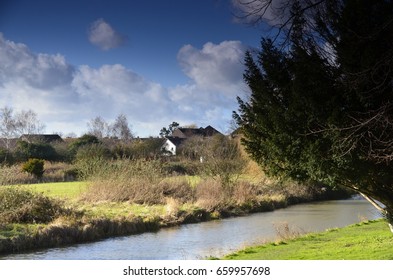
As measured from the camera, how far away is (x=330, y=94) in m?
5.59

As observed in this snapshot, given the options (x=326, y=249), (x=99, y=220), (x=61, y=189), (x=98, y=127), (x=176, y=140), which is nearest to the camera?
(x=326, y=249)

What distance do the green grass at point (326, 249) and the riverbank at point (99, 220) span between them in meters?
3.49

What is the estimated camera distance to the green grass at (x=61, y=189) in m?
11.8

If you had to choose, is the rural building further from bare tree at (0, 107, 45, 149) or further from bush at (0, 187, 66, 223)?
bush at (0, 187, 66, 223)

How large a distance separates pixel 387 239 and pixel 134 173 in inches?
315

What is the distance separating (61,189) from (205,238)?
458cm

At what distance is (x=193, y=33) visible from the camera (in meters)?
7.08

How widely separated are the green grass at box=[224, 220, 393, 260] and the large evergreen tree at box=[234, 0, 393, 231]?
33.3 inches

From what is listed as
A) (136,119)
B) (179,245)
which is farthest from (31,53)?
(179,245)

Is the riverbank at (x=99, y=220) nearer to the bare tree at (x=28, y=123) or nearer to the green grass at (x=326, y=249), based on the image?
the bare tree at (x=28, y=123)

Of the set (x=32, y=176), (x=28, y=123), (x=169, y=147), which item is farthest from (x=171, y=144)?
(x=32, y=176)

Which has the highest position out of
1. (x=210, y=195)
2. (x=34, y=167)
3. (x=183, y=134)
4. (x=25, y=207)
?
(x=183, y=134)

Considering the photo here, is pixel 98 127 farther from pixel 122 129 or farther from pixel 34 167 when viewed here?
pixel 34 167
